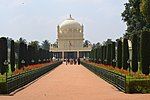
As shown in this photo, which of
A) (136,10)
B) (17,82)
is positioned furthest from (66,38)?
(17,82)

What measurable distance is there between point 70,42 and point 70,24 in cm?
740

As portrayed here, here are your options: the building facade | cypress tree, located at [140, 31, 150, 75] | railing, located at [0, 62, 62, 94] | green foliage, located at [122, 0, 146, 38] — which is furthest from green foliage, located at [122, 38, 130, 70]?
the building facade

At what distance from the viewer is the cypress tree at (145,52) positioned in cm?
2300

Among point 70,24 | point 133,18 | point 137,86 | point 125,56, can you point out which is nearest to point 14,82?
point 137,86

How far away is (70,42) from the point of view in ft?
379

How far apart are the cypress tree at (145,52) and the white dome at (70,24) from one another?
281 ft

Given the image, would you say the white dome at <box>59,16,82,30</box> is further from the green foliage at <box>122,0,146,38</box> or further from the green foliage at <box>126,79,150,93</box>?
the green foliage at <box>126,79,150,93</box>

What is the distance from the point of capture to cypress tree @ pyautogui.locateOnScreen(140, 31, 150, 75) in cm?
2300

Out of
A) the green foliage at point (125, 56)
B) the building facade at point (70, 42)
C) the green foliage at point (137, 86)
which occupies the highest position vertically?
the building facade at point (70, 42)

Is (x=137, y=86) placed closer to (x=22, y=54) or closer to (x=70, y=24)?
(x=22, y=54)

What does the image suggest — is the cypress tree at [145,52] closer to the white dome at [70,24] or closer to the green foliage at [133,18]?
the green foliage at [133,18]

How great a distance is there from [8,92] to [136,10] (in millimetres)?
32260

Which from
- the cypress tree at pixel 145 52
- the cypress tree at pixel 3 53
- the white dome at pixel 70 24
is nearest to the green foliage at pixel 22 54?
the cypress tree at pixel 3 53

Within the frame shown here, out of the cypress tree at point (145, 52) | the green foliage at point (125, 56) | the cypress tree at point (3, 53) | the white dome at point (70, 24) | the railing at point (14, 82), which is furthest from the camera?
the white dome at point (70, 24)
